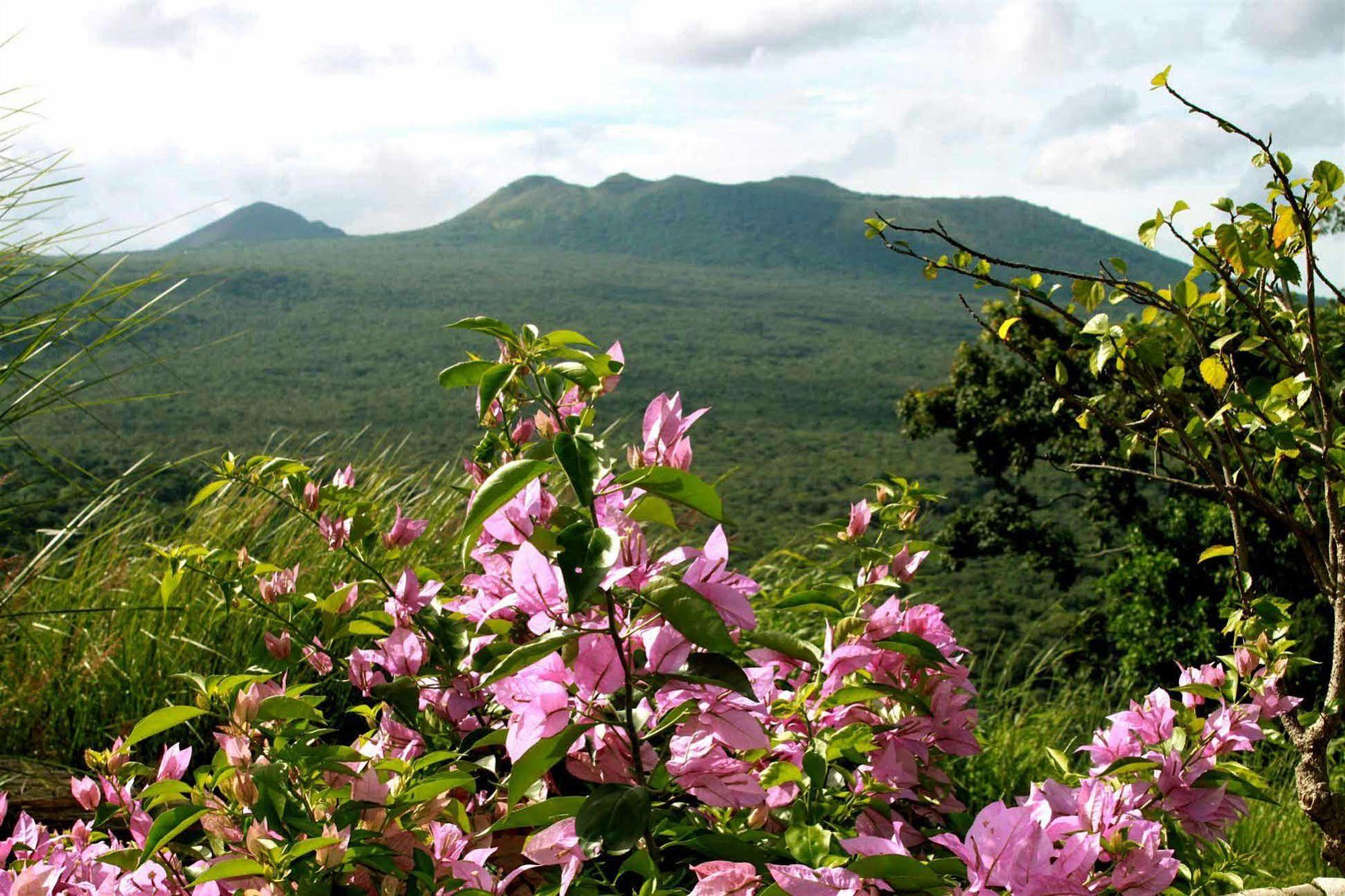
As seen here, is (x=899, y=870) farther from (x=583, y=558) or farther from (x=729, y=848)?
(x=583, y=558)

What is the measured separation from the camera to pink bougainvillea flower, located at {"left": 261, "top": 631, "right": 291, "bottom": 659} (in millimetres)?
1289

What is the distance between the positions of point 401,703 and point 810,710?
50cm

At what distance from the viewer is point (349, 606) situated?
1.45m

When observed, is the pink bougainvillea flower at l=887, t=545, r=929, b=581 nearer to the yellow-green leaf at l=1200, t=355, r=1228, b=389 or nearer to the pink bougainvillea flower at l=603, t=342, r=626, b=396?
the pink bougainvillea flower at l=603, t=342, r=626, b=396

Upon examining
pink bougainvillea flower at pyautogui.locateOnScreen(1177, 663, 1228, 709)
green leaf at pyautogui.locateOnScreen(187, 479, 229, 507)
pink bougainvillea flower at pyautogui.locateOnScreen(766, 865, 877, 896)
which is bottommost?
pink bougainvillea flower at pyautogui.locateOnScreen(1177, 663, 1228, 709)

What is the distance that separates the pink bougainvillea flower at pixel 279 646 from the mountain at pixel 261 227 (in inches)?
3377

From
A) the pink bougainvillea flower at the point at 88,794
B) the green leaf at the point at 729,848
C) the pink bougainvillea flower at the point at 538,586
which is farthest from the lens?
the pink bougainvillea flower at the point at 88,794

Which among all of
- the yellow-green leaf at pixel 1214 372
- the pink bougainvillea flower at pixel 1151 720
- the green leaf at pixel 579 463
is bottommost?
the pink bougainvillea flower at pixel 1151 720

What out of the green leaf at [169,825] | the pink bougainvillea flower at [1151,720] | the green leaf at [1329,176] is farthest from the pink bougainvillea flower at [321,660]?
the green leaf at [1329,176]

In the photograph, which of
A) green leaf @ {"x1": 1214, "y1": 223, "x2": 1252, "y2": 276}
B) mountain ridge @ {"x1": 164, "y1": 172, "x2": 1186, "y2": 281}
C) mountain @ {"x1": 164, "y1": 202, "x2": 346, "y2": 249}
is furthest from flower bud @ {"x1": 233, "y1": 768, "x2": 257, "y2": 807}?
mountain @ {"x1": 164, "y1": 202, "x2": 346, "y2": 249}

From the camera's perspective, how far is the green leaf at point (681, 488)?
0.73 m

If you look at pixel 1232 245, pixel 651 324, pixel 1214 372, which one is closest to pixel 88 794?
pixel 1214 372

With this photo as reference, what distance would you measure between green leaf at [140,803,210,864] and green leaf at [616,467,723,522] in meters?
0.47

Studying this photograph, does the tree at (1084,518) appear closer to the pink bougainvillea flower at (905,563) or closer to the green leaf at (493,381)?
the pink bougainvillea flower at (905,563)
